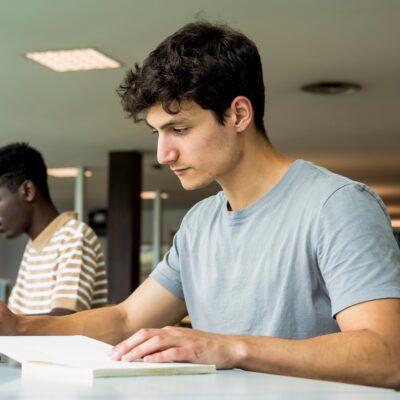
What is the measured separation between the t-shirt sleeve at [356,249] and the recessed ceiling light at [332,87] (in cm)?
434

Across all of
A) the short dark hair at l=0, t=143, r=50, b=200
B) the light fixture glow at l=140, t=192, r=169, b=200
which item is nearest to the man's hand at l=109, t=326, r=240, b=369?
the short dark hair at l=0, t=143, r=50, b=200

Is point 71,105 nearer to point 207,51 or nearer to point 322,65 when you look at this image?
point 322,65

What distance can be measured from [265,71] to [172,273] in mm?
3791

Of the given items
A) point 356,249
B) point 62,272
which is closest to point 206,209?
point 356,249

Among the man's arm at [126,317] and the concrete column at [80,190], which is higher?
the man's arm at [126,317]

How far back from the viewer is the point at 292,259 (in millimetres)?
1551

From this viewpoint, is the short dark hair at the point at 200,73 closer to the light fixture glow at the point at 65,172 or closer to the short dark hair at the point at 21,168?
the short dark hair at the point at 21,168

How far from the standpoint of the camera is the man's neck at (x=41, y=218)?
307 cm

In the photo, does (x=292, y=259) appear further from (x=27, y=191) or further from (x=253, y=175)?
(x=27, y=191)

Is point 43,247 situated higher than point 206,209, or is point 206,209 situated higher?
point 206,209

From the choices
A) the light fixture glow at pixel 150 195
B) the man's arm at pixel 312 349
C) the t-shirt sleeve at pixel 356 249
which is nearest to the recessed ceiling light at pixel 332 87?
the t-shirt sleeve at pixel 356 249

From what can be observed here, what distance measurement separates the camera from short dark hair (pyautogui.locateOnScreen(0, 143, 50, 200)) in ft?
10.3

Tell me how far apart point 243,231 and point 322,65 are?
378 centimetres

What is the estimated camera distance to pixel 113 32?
462 centimetres
